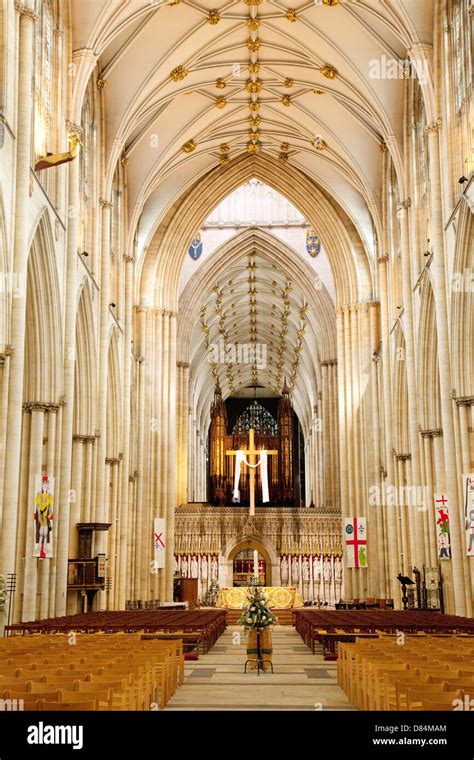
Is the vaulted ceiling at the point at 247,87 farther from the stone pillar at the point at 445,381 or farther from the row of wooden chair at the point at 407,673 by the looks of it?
the row of wooden chair at the point at 407,673

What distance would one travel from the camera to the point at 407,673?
269 inches

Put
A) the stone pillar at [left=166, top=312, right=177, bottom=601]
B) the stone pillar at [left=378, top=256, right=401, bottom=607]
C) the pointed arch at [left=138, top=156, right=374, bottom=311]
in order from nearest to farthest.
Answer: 1. the stone pillar at [left=378, top=256, right=401, bottom=607]
2. the stone pillar at [left=166, top=312, right=177, bottom=601]
3. the pointed arch at [left=138, top=156, right=374, bottom=311]

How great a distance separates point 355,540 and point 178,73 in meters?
17.9

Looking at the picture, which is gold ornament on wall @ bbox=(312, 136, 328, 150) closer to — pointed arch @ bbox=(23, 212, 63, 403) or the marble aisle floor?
pointed arch @ bbox=(23, 212, 63, 403)

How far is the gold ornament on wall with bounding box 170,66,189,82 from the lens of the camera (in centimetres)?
2631

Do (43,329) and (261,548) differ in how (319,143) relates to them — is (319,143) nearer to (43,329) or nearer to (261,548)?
(43,329)

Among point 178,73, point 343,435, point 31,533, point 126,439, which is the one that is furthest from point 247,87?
point 31,533

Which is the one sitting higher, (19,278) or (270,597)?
(19,278)

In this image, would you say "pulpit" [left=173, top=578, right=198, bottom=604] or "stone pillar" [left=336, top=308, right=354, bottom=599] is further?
"pulpit" [left=173, top=578, right=198, bottom=604]

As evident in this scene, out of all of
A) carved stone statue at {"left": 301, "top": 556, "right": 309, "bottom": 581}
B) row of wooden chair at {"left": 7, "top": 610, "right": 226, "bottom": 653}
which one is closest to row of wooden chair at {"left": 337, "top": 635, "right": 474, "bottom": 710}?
row of wooden chair at {"left": 7, "top": 610, "right": 226, "bottom": 653}

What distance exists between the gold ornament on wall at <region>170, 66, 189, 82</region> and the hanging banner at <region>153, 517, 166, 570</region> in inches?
623

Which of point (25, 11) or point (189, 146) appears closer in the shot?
point (25, 11)

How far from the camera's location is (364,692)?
8570mm
